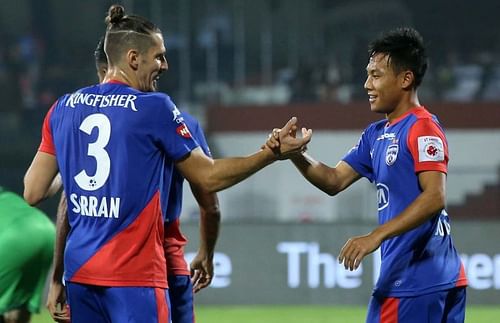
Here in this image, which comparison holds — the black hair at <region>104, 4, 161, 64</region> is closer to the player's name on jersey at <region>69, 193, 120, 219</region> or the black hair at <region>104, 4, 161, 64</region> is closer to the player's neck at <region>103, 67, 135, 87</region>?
the player's neck at <region>103, 67, 135, 87</region>

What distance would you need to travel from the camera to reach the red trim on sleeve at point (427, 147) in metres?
4.54

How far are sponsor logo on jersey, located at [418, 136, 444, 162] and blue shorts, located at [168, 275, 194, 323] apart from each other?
1.30 meters

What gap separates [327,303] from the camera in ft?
37.6

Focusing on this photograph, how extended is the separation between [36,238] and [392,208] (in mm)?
2577

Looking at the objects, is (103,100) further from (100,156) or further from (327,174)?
(327,174)

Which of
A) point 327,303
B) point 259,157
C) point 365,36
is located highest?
point 365,36

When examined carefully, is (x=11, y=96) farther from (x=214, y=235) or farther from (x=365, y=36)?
(x=214, y=235)

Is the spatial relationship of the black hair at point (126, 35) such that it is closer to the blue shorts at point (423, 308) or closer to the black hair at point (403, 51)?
the black hair at point (403, 51)

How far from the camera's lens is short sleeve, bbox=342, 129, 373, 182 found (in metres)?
5.11

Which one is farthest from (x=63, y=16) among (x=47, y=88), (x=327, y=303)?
(x=327, y=303)

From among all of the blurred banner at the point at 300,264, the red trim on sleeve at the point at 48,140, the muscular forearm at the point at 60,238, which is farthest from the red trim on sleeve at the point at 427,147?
the blurred banner at the point at 300,264

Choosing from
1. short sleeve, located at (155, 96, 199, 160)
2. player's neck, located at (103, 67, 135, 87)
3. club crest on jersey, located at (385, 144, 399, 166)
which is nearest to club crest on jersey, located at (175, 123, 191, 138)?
short sleeve, located at (155, 96, 199, 160)

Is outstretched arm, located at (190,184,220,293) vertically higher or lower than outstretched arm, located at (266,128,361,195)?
lower

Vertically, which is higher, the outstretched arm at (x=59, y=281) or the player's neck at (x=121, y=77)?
the player's neck at (x=121, y=77)
